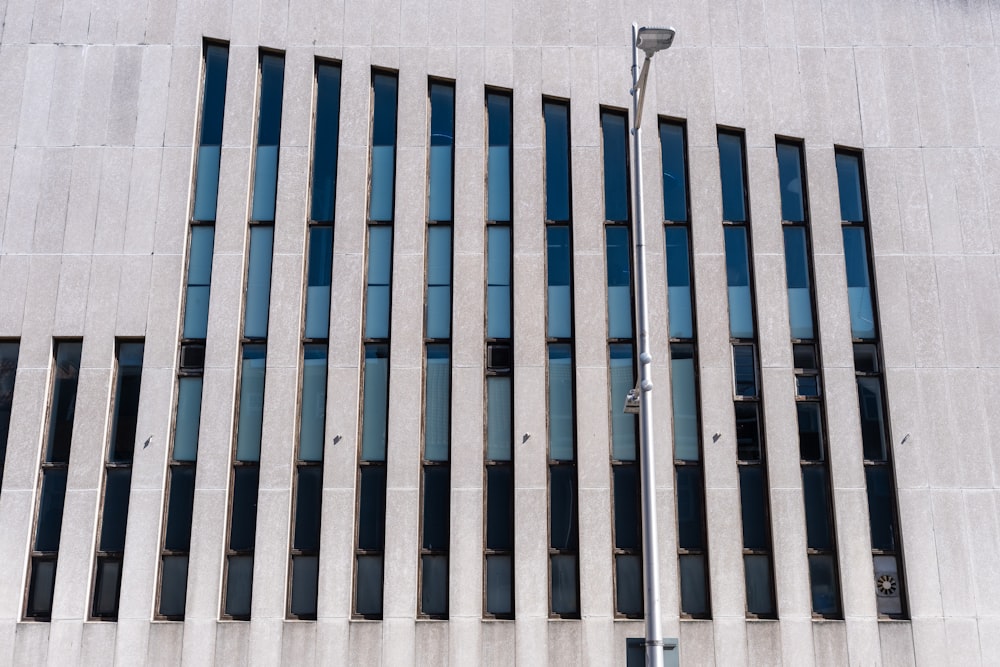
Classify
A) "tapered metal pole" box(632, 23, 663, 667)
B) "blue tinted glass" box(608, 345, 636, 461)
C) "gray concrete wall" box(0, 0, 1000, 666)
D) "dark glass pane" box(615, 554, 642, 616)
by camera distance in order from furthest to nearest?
"blue tinted glass" box(608, 345, 636, 461) → "dark glass pane" box(615, 554, 642, 616) → "gray concrete wall" box(0, 0, 1000, 666) → "tapered metal pole" box(632, 23, 663, 667)

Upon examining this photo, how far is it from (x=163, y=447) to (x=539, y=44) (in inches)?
443

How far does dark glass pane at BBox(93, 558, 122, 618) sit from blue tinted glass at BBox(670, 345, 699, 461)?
1081cm

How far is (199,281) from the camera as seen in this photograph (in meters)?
17.6

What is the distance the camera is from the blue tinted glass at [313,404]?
661 inches

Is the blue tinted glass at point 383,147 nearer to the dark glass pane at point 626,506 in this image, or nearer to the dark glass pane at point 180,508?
the dark glass pane at point 180,508

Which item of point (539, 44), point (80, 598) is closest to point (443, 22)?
point (539, 44)

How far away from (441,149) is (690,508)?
29.1ft

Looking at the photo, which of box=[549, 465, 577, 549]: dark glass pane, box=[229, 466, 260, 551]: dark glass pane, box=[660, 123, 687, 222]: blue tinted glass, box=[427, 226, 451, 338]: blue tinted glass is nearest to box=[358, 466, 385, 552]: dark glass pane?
box=[229, 466, 260, 551]: dark glass pane

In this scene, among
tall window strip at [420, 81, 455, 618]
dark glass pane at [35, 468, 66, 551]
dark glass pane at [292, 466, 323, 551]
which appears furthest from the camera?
dark glass pane at [35, 468, 66, 551]

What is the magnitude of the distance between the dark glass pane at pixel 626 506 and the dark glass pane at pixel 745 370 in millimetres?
2641

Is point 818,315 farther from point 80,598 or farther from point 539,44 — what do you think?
point 80,598

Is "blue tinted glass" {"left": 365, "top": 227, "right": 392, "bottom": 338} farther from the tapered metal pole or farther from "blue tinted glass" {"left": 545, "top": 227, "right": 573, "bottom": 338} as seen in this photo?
the tapered metal pole

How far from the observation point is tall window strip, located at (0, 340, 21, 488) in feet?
56.0

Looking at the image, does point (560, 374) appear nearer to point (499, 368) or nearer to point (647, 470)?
point (499, 368)
